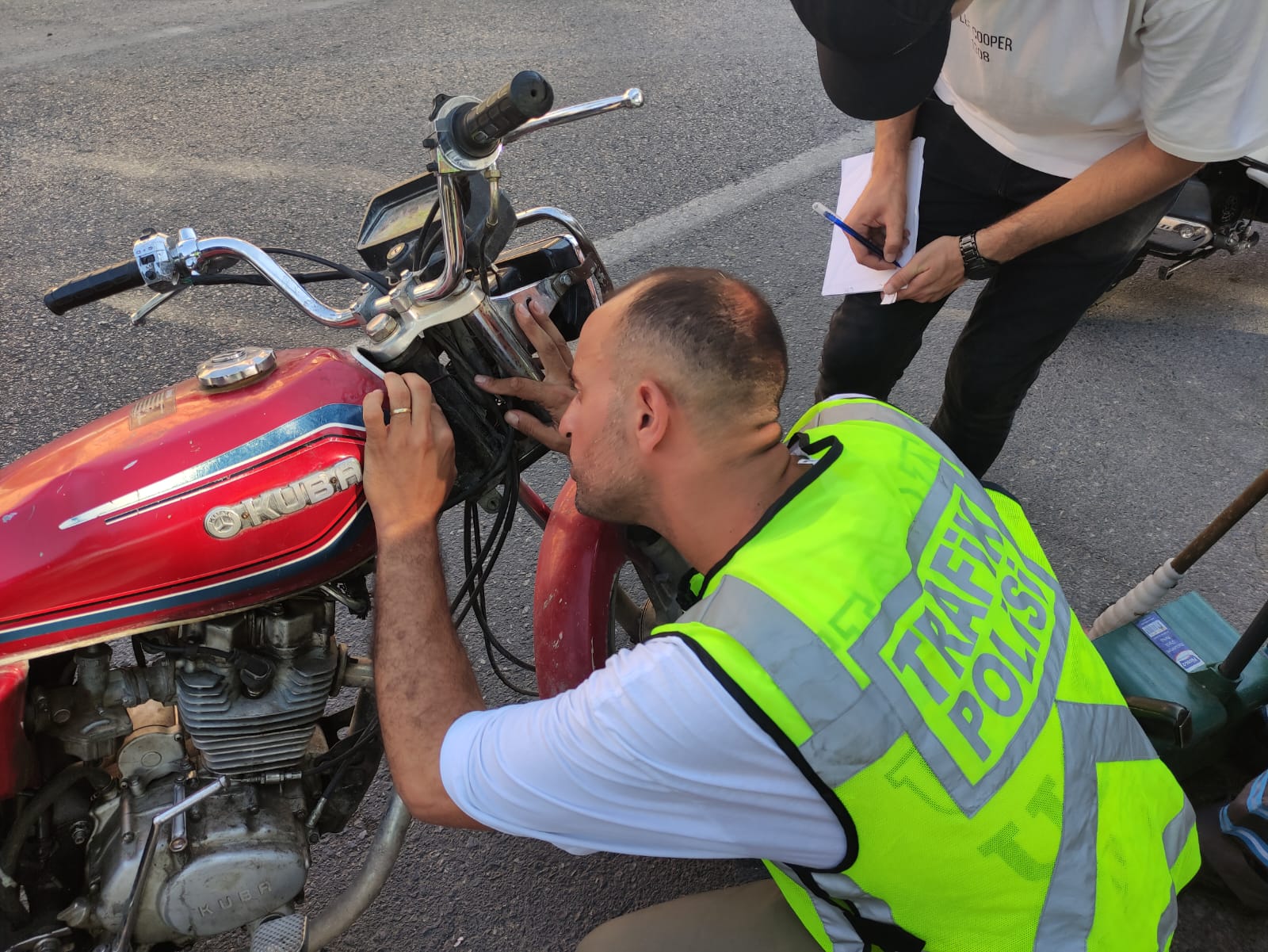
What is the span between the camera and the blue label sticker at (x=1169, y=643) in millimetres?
2176

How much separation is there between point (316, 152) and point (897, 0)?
3.44 meters

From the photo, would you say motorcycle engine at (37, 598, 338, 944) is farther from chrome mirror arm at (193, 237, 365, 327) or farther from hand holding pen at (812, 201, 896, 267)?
hand holding pen at (812, 201, 896, 267)

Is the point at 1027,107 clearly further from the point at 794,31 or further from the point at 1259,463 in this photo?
the point at 794,31

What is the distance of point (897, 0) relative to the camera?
1.60 m

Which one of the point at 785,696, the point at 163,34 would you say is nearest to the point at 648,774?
the point at 785,696

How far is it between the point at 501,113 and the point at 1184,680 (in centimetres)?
186

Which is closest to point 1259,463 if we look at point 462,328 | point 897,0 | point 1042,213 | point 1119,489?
point 1119,489

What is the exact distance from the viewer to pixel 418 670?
134 centimetres

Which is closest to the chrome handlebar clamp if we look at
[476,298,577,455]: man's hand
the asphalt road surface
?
[476,298,577,455]: man's hand

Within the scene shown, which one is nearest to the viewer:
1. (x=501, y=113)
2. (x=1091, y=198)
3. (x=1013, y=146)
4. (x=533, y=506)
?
(x=501, y=113)

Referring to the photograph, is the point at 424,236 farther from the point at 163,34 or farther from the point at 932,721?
the point at 163,34

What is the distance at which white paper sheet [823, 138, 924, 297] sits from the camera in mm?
2270

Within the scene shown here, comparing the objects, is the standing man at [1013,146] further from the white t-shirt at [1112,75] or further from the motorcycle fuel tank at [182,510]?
the motorcycle fuel tank at [182,510]

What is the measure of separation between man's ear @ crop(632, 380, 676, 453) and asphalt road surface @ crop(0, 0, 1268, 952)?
1.97 ft
